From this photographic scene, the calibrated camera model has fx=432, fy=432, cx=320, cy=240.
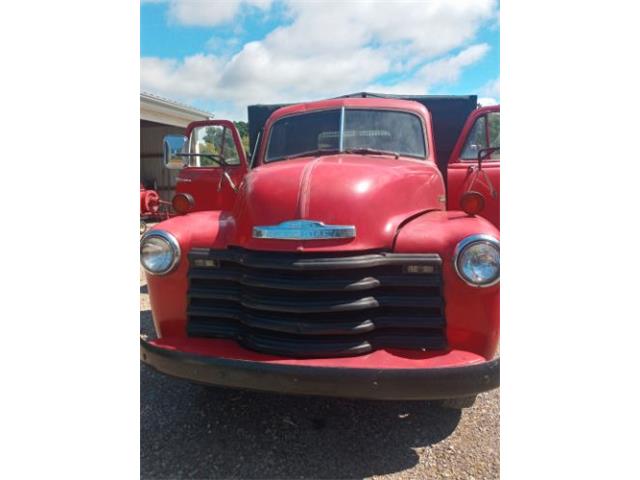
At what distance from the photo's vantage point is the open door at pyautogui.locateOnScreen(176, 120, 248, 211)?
16.0ft

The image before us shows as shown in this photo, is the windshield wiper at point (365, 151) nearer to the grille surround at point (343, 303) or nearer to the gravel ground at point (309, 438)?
the grille surround at point (343, 303)

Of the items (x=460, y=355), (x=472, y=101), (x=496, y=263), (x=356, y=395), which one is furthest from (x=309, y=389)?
(x=472, y=101)

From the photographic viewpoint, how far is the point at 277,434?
282cm

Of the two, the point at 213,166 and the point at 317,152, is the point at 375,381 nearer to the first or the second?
the point at 317,152

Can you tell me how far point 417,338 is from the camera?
8.20ft

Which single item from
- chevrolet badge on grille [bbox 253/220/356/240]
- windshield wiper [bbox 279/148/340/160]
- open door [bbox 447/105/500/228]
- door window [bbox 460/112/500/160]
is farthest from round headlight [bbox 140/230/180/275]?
door window [bbox 460/112/500/160]

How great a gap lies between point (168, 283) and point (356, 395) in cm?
144

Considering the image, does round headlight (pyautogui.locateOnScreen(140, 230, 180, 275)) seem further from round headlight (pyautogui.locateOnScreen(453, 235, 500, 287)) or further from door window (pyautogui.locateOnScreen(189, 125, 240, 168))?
door window (pyautogui.locateOnScreen(189, 125, 240, 168))

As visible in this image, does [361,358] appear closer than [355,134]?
Yes

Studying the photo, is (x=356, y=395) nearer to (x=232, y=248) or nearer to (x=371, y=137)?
(x=232, y=248)

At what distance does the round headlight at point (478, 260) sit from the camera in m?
2.37

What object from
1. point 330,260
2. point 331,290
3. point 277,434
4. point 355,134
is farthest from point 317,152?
point 277,434

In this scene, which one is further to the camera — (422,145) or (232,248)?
(422,145)

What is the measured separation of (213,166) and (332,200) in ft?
9.87
